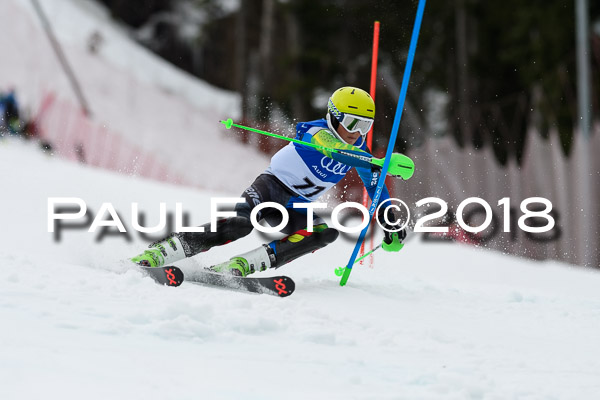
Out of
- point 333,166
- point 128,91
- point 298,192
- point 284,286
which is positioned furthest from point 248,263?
point 128,91

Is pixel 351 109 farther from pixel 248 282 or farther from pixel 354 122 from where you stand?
pixel 248 282

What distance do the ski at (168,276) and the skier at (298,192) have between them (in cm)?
28

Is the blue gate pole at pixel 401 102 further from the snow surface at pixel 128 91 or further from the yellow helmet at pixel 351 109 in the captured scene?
the snow surface at pixel 128 91

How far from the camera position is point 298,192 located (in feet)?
16.3

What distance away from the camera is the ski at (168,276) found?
14.0ft

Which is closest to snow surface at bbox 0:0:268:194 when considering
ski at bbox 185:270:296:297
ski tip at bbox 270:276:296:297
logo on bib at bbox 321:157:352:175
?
logo on bib at bbox 321:157:352:175

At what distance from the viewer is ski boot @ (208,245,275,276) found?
470cm

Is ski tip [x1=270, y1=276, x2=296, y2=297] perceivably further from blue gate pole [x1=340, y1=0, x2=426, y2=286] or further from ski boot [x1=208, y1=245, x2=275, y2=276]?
blue gate pole [x1=340, y1=0, x2=426, y2=286]

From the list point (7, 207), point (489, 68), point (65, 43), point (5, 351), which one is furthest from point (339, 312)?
point (65, 43)

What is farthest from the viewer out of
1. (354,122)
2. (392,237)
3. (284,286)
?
(392,237)

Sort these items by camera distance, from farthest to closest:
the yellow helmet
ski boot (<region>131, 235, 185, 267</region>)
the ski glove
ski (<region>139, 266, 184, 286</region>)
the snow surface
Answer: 1. the snow surface
2. the ski glove
3. the yellow helmet
4. ski boot (<region>131, 235, 185, 267</region>)
5. ski (<region>139, 266, 184, 286</region>)

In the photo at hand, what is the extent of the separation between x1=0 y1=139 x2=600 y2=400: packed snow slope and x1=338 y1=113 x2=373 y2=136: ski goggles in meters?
0.99

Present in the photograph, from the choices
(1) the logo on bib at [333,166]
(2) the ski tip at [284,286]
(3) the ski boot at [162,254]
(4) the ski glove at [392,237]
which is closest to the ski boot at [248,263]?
(3) the ski boot at [162,254]

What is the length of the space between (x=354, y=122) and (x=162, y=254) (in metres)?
1.38
